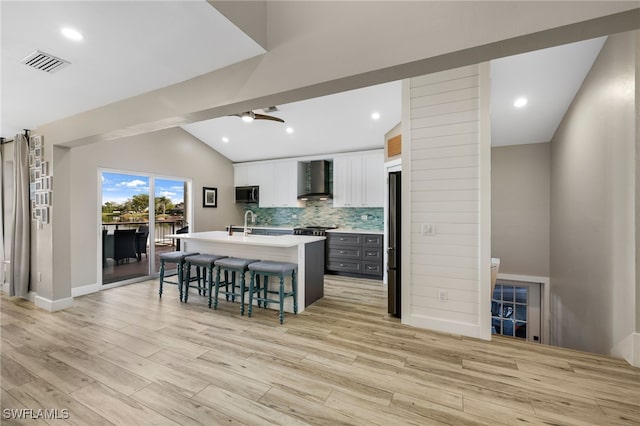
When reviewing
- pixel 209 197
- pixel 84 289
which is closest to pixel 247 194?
pixel 209 197

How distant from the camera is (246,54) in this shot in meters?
2.04

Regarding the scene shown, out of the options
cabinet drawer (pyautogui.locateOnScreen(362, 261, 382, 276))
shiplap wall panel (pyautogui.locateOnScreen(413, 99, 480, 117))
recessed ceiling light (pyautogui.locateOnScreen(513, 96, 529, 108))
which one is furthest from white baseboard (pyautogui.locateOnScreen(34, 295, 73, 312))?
recessed ceiling light (pyautogui.locateOnScreen(513, 96, 529, 108))

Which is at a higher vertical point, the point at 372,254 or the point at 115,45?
the point at 115,45

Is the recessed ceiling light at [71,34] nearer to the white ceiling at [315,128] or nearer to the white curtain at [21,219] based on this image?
the white ceiling at [315,128]

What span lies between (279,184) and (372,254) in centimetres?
281

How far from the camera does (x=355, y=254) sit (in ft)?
18.0

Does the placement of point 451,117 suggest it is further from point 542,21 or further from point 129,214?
point 129,214

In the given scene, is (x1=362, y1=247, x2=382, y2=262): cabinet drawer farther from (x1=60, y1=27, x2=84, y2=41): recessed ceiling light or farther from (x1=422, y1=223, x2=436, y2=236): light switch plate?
(x1=60, y1=27, x2=84, y2=41): recessed ceiling light

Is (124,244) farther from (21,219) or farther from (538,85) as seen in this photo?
(538,85)

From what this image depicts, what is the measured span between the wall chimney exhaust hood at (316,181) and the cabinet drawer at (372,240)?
1372mm

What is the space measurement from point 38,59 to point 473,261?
14.0 feet

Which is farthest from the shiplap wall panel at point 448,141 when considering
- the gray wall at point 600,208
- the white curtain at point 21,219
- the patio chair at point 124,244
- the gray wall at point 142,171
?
the white curtain at point 21,219

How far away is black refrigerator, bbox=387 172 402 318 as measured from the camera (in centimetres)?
336

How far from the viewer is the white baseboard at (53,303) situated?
3678mm
